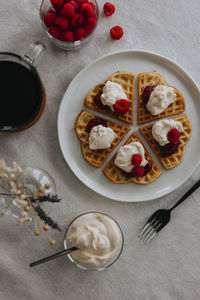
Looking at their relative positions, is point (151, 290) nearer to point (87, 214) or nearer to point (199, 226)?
point (199, 226)

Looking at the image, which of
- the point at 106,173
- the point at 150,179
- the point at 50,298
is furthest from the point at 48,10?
the point at 50,298

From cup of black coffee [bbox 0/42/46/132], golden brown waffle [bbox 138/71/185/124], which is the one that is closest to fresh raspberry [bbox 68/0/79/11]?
cup of black coffee [bbox 0/42/46/132]

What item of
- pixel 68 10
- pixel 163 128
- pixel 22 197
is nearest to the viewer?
pixel 22 197

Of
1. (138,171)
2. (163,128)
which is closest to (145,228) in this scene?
(138,171)

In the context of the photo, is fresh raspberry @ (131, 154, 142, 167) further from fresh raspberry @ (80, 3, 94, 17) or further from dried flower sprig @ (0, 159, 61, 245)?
fresh raspberry @ (80, 3, 94, 17)

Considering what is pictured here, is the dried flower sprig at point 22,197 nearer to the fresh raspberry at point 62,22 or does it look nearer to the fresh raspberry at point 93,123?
the fresh raspberry at point 93,123

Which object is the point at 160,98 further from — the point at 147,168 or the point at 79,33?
the point at 79,33
